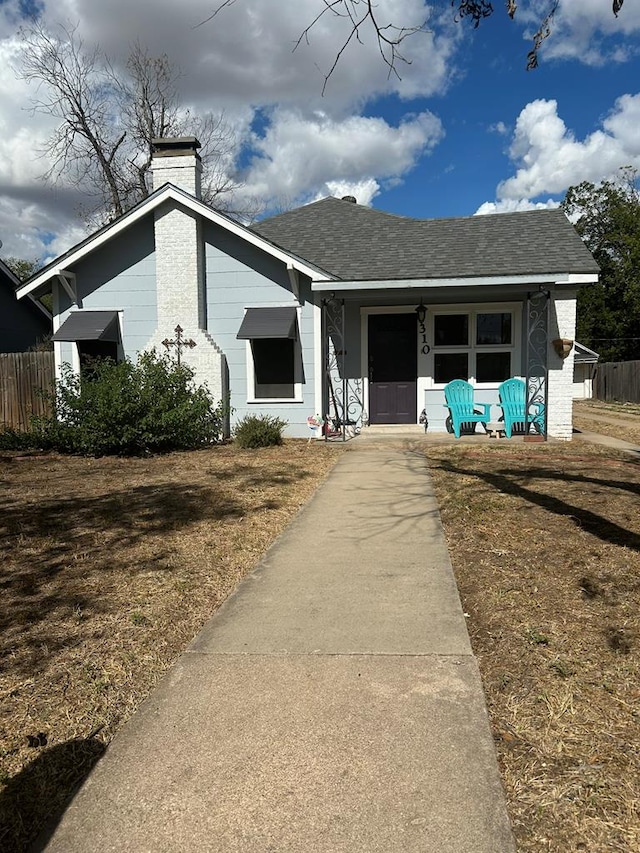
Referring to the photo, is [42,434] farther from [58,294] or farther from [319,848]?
[319,848]

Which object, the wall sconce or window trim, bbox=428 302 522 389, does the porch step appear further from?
the wall sconce

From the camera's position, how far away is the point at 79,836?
1.96 m

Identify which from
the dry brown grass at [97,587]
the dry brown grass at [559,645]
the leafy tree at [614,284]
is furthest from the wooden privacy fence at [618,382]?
the dry brown grass at [97,587]

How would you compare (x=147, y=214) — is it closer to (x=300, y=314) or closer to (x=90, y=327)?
(x=90, y=327)

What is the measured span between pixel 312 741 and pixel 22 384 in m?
13.3

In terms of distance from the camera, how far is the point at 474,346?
11.9m

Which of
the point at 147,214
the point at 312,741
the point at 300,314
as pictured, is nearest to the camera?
the point at 312,741

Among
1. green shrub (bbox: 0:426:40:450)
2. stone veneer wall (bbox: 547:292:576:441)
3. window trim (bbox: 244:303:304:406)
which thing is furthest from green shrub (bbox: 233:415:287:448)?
stone veneer wall (bbox: 547:292:576:441)

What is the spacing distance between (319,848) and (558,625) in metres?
2.03

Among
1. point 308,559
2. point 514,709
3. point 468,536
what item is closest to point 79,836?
point 514,709

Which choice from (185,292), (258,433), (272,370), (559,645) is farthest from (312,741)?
(185,292)

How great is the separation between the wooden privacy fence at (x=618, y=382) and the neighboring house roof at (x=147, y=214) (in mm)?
22291

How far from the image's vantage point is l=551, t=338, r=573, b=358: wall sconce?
10979mm

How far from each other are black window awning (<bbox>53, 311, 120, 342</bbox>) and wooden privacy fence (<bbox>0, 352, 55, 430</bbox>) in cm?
172
